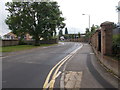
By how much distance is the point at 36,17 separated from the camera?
37719mm

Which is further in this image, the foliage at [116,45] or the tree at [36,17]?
the tree at [36,17]

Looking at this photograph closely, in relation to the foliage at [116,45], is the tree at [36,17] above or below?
above

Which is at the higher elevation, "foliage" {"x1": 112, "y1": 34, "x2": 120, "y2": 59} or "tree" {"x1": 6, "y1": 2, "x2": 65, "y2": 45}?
"tree" {"x1": 6, "y1": 2, "x2": 65, "y2": 45}

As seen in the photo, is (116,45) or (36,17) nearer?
(116,45)

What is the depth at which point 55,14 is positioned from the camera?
36.4 m

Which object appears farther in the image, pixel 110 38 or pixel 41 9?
pixel 41 9

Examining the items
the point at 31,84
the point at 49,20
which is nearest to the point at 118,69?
the point at 31,84

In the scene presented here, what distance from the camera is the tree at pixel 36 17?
116 feet

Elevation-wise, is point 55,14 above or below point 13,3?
below

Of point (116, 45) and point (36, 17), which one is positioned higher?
point (36, 17)

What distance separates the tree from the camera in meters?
35.2

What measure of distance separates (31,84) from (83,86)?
193 centimetres

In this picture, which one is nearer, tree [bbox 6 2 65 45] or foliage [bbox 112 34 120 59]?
foliage [bbox 112 34 120 59]

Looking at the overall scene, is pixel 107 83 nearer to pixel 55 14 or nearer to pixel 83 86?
pixel 83 86
